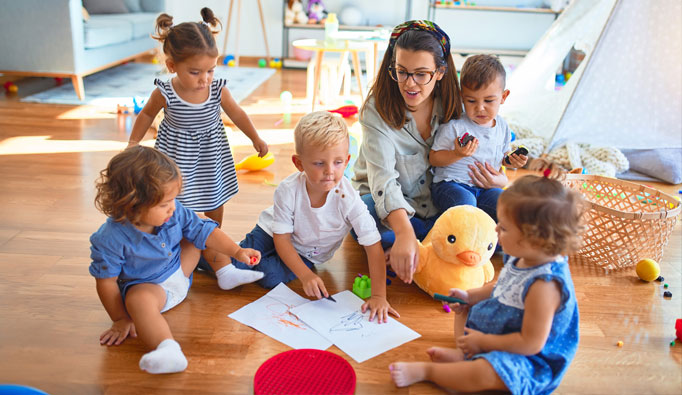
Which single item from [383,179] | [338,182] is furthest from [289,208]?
[383,179]

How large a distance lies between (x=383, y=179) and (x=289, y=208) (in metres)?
0.29

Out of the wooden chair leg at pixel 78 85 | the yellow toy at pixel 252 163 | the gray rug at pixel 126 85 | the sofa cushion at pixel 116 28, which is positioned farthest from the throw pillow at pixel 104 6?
the yellow toy at pixel 252 163

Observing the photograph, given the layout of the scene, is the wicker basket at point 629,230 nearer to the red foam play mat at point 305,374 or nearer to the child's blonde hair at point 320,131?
the child's blonde hair at point 320,131

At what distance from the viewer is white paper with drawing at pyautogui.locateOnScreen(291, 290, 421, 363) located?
128 cm

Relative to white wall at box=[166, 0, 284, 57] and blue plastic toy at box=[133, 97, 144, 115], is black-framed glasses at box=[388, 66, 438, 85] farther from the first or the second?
white wall at box=[166, 0, 284, 57]

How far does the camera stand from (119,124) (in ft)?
10.00

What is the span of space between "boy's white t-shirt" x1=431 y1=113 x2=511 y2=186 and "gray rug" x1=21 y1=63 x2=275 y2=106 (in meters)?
1.75

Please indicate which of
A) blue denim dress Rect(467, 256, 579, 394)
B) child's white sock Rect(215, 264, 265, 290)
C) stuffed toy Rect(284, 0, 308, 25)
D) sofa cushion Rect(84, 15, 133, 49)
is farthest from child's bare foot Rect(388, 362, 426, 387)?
stuffed toy Rect(284, 0, 308, 25)

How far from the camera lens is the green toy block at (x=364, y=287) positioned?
4.90 feet

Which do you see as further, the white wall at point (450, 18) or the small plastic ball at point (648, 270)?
the white wall at point (450, 18)

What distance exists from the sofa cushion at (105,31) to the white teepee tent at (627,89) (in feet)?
8.37

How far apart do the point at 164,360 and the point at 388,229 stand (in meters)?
0.77

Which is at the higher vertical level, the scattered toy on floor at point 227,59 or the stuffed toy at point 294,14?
the stuffed toy at point 294,14

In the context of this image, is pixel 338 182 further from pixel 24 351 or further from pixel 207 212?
pixel 24 351
